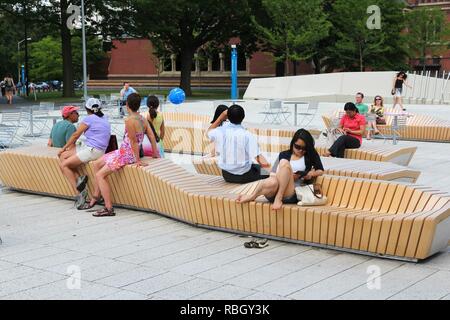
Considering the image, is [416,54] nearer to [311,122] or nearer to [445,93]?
[445,93]

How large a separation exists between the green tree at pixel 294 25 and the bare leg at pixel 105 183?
40501mm

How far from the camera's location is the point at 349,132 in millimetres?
11938

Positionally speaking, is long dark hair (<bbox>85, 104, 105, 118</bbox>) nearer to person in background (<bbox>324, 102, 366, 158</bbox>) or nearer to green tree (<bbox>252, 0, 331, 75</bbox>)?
person in background (<bbox>324, 102, 366, 158</bbox>)

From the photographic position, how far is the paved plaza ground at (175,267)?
540 centimetres

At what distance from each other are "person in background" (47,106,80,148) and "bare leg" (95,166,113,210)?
1659mm

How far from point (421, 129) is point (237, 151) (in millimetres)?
10693

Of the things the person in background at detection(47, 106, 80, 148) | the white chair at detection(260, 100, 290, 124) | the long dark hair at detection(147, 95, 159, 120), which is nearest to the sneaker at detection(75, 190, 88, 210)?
the person in background at detection(47, 106, 80, 148)

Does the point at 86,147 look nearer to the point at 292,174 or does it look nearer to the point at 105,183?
the point at 105,183

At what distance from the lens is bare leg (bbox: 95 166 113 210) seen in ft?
28.0

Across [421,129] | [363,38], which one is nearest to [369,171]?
[421,129]

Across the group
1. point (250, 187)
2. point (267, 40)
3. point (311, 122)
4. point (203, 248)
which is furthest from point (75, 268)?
point (267, 40)

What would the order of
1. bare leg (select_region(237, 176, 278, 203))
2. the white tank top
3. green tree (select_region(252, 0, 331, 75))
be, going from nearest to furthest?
bare leg (select_region(237, 176, 278, 203)), the white tank top, green tree (select_region(252, 0, 331, 75))

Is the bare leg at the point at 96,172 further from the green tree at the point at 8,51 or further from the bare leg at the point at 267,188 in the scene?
the green tree at the point at 8,51
